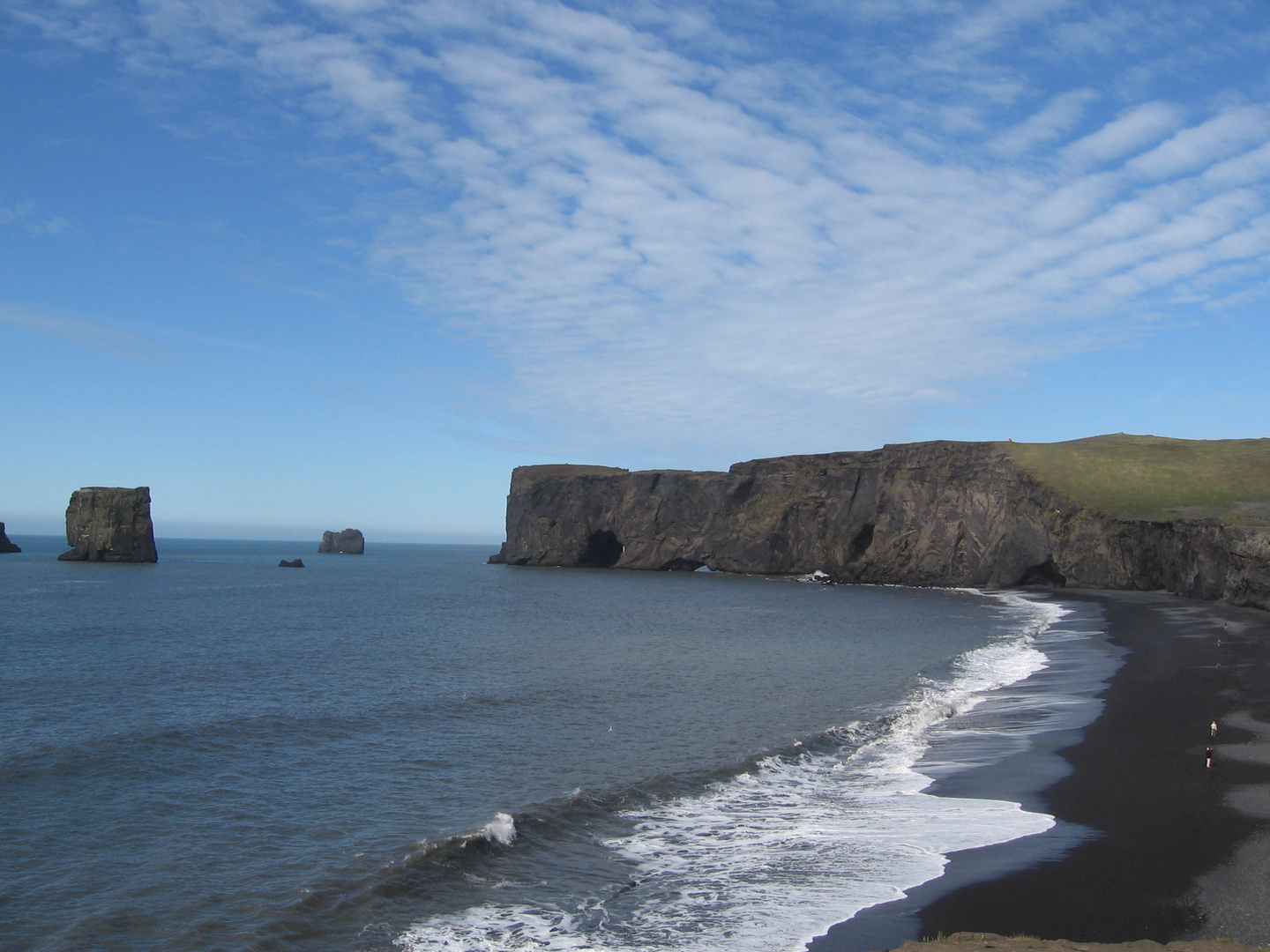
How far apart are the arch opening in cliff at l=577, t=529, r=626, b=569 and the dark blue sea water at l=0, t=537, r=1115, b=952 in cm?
8717

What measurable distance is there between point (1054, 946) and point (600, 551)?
418 ft

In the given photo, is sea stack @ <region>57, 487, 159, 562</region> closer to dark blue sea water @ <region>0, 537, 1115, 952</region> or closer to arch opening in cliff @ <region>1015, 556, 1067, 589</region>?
dark blue sea water @ <region>0, 537, 1115, 952</region>

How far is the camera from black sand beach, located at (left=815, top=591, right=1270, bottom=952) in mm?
10531

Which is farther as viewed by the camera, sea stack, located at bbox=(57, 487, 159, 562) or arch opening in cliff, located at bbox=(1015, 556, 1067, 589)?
sea stack, located at bbox=(57, 487, 159, 562)

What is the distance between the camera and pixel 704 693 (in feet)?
96.4

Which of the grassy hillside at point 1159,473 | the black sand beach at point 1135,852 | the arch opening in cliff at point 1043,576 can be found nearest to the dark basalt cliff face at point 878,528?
the arch opening in cliff at point 1043,576

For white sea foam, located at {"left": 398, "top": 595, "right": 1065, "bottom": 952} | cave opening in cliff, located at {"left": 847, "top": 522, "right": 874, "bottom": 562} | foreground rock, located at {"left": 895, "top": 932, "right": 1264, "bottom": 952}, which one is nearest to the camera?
foreground rock, located at {"left": 895, "top": 932, "right": 1264, "bottom": 952}

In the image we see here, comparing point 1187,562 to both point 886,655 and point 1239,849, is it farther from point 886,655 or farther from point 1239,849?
point 1239,849

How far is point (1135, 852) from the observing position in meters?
13.0

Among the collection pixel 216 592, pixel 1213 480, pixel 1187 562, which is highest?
pixel 1213 480

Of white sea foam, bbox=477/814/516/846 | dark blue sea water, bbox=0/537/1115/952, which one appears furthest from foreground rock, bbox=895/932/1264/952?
white sea foam, bbox=477/814/516/846

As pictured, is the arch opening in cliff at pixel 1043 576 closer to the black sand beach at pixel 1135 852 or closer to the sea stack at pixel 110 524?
the black sand beach at pixel 1135 852

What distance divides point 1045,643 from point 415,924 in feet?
131

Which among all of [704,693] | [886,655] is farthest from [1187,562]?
[704,693]
